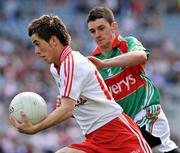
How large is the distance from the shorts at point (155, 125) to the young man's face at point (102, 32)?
0.86m

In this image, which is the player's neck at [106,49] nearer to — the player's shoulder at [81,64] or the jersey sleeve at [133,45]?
the jersey sleeve at [133,45]

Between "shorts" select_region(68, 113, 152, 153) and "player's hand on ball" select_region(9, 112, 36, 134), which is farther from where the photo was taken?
"shorts" select_region(68, 113, 152, 153)

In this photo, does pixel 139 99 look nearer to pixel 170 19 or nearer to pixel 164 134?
pixel 164 134

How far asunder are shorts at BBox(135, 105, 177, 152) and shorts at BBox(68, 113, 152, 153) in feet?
3.32

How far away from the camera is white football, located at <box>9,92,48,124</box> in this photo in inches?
288

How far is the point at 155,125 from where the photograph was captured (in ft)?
28.4

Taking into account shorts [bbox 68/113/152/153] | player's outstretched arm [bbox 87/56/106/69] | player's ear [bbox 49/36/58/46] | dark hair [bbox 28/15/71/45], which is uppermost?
dark hair [bbox 28/15/71/45]

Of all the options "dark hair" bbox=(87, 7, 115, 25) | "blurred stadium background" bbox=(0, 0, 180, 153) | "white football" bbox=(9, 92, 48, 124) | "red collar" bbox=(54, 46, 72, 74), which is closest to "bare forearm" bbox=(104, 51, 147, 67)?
"dark hair" bbox=(87, 7, 115, 25)

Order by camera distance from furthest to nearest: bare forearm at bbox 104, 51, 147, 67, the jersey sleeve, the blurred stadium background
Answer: the blurred stadium background → the jersey sleeve → bare forearm at bbox 104, 51, 147, 67

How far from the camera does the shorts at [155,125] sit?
28.2 ft

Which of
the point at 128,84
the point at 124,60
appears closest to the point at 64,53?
the point at 124,60

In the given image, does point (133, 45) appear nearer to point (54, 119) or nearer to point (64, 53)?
point (64, 53)

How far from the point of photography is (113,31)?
8.59 meters

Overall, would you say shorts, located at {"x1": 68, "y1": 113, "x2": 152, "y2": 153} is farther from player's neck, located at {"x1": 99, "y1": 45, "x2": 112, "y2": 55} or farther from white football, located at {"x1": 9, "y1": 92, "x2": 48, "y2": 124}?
player's neck, located at {"x1": 99, "y1": 45, "x2": 112, "y2": 55}
